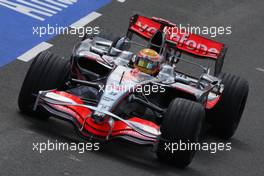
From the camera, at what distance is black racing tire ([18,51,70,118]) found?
1445 cm

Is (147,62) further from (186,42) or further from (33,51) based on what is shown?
(33,51)

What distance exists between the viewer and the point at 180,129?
13.7 m

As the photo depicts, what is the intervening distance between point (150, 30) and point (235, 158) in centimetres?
271

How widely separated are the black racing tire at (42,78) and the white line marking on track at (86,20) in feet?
20.3

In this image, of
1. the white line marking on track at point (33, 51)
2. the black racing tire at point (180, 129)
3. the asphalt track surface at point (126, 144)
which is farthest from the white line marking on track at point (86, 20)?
the black racing tire at point (180, 129)

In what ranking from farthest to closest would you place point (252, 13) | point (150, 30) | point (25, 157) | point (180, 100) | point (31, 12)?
point (252, 13) < point (31, 12) < point (150, 30) < point (180, 100) < point (25, 157)

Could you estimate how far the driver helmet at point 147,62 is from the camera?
15242 mm

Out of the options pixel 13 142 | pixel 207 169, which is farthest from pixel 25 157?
pixel 207 169

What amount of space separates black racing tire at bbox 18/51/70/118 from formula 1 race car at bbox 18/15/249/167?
0.01m

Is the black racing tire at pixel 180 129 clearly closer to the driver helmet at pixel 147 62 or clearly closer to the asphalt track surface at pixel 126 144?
the asphalt track surface at pixel 126 144

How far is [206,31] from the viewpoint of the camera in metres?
22.3

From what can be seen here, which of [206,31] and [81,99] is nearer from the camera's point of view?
[81,99]

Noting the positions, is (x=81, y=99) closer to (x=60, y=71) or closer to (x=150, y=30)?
(x=60, y=71)

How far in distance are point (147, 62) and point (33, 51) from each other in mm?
4049
